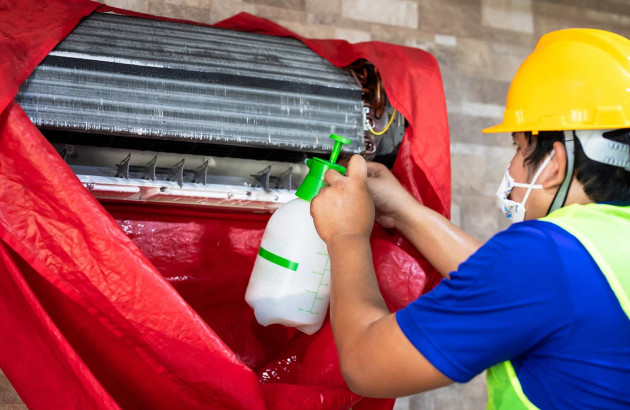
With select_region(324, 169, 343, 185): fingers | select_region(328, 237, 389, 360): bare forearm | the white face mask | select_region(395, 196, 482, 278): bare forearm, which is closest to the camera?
select_region(328, 237, 389, 360): bare forearm

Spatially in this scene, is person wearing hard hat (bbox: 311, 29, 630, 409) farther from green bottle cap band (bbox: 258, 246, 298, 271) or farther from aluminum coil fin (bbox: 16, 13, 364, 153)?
aluminum coil fin (bbox: 16, 13, 364, 153)

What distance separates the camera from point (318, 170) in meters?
1.30

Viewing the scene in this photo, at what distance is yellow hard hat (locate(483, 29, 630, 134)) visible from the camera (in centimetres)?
104

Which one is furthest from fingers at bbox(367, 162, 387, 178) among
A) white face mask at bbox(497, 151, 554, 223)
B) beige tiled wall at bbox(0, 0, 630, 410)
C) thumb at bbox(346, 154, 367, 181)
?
beige tiled wall at bbox(0, 0, 630, 410)

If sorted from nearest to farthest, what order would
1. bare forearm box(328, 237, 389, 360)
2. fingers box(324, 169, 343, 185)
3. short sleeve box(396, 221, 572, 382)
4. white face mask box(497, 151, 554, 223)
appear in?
short sleeve box(396, 221, 572, 382), bare forearm box(328, 237, 389, 360), white face mask box(497, 151, 554, 223), fingers box(324, 169, 343, 185)

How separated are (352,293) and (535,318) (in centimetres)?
28

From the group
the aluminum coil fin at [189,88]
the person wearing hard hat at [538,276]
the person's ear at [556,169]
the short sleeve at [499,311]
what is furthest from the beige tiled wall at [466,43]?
the short sleeve at [499,311]

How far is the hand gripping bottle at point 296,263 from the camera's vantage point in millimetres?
1299

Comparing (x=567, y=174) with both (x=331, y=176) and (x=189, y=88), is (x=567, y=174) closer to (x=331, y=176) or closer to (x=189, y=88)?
(x=331, y=176)

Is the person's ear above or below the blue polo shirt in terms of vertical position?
above

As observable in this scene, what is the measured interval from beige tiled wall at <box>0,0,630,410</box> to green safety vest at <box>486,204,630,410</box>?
0.99 m

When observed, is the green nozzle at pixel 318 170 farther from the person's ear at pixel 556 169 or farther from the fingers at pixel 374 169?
the person's ear at pixel 556 169

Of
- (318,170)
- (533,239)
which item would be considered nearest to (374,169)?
(318,170)

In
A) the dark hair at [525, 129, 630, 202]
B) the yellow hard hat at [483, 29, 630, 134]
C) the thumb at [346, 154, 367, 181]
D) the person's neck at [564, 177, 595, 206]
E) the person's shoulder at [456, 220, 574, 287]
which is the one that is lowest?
the thumb at [346, 154, 367, 181]
